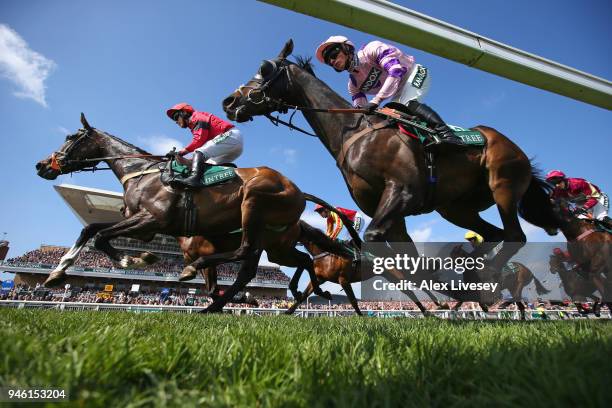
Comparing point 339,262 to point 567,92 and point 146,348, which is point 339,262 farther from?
point 146,348

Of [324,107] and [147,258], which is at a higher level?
[324,107]

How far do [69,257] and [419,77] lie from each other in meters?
5.17

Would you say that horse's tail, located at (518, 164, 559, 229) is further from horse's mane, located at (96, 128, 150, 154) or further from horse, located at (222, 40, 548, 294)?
horse's mane, located at (96, 128, 150, 154)

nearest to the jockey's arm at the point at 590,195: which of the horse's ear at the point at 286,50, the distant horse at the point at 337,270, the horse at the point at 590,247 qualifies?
the horse at the point at 590,247

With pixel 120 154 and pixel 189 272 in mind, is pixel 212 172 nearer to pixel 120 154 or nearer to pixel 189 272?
pixel 189 272

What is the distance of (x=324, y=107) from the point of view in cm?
408

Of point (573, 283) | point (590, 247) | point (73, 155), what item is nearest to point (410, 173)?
point (590, 247)

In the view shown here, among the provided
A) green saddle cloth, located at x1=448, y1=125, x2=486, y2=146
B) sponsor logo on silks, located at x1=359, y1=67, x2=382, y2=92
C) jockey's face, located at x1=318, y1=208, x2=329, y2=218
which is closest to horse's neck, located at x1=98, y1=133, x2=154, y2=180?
sponsor logo on silks, located at x1=359, y1=67, x2=382, y2=92

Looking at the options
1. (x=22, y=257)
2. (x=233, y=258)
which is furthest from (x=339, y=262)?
(x=22, y=257)

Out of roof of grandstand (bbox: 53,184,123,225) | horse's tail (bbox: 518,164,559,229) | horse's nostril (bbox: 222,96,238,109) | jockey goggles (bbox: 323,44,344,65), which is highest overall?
roof of grandstand (bbox: 53,184,123,225)

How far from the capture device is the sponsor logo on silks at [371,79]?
13.2 feet

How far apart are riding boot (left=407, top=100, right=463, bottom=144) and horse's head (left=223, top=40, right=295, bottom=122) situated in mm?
1574

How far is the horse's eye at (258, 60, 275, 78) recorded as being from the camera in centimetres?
431

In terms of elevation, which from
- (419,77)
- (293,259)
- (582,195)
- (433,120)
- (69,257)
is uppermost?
(419,77)
